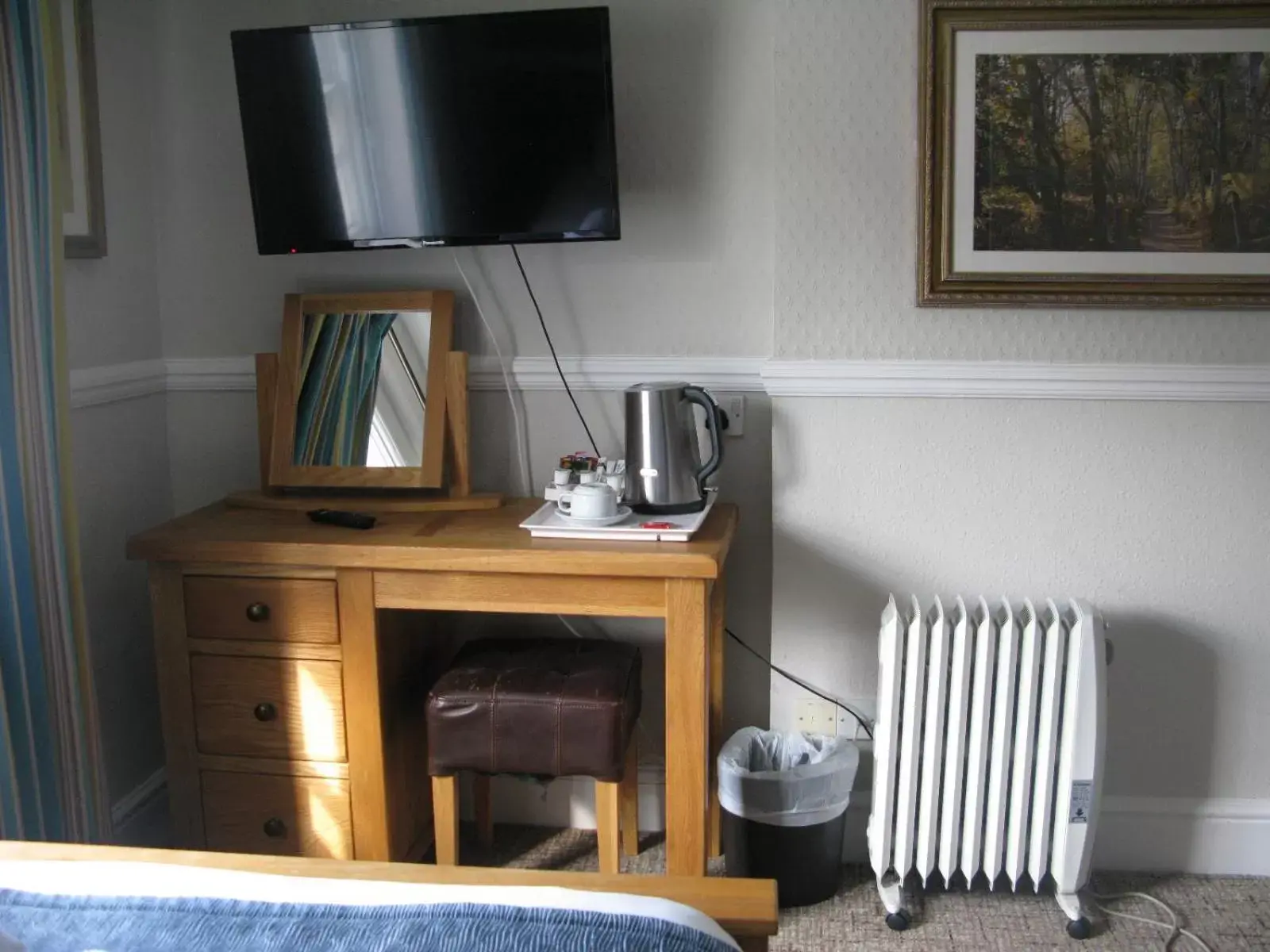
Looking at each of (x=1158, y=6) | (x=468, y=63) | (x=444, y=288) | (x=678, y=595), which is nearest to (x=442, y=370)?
(x=444, y=288)

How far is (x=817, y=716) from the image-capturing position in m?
2.41

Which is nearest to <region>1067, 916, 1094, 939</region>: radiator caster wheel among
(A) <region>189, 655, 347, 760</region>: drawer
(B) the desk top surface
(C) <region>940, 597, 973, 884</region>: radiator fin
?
(C) <region>940, 597, 973, 884</region>: radiator fin

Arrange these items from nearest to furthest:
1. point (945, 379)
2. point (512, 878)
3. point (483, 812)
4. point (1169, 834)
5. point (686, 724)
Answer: point (512, 878) < point (686, 724) < point (945, 379) < point (1169, 834) < point (483, 812)

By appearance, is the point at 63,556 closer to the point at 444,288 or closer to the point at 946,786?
the point at 444,288

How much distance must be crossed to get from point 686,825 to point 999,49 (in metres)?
1.53

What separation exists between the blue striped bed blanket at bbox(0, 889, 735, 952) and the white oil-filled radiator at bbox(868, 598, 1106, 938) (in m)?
1.13

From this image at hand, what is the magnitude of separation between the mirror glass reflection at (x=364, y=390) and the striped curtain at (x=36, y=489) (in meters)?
0.54

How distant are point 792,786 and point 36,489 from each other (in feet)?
4.73

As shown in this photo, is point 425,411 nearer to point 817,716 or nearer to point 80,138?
point 80,138

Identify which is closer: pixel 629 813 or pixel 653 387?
pixel 653 387

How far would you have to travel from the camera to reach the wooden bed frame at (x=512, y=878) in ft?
4.07

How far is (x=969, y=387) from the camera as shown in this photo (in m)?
2.24

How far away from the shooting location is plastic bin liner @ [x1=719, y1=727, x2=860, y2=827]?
2193 millimetres

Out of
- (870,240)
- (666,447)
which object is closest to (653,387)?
(666,447)
